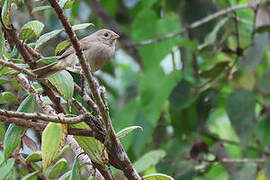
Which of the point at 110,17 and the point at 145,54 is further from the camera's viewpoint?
the point at 110,17

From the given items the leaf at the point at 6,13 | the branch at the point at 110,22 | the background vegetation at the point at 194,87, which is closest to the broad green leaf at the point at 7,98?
the leaf at the point at 6,13

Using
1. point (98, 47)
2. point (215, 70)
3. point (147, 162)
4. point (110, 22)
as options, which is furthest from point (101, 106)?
point (110, 22)

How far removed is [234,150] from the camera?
427 centimetres

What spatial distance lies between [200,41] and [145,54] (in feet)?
1.23

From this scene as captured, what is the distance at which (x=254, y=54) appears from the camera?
286 cm

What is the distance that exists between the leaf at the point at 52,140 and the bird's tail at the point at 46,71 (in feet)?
0.46

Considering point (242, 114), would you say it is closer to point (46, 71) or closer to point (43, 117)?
point (46, 71)

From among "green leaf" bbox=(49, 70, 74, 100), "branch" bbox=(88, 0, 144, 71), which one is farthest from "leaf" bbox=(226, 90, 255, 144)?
"green leaf" bbox=(49, 70, 74, 100)

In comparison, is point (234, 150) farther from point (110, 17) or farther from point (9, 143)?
point (9, 143)

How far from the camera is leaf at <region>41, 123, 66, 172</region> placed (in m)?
1.17

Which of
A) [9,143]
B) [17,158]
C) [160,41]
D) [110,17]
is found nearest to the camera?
[9,143]

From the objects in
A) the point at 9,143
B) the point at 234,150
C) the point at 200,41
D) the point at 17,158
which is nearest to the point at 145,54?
the point at 200,41

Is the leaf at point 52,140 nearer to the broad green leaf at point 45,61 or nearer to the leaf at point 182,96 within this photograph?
the broad green leaf at point 45,61

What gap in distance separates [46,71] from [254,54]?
183 cm
